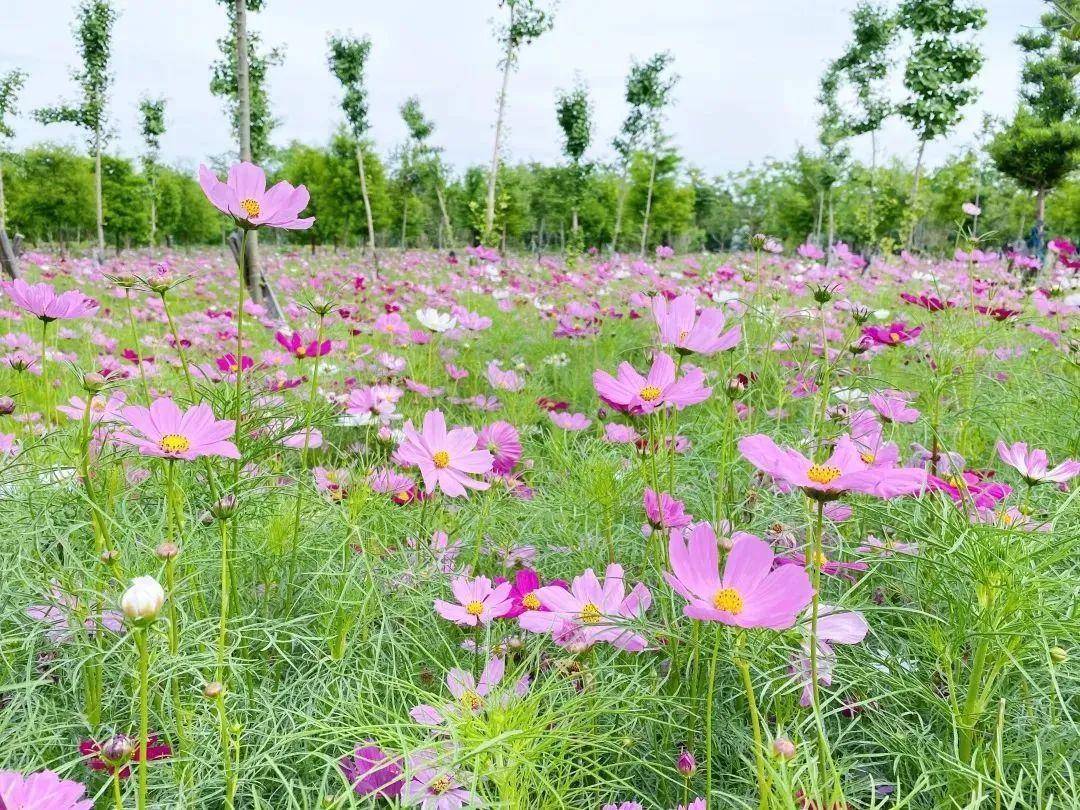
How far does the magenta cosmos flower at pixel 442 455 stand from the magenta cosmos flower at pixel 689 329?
332 millimetres

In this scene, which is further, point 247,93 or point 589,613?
point 247,93

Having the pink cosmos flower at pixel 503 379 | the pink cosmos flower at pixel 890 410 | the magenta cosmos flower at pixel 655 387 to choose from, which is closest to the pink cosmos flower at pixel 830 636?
the magenta cosmos flower at pixel 655 387

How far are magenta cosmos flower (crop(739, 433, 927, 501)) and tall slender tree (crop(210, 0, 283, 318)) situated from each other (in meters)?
1.01

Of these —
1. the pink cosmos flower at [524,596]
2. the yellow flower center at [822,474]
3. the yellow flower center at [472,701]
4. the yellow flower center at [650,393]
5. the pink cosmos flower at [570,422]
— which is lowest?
the yellow flower center at [472,701]

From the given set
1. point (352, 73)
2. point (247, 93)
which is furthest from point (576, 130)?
point (247, 93)

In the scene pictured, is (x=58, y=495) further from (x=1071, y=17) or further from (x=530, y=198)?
(x=530, y=198)

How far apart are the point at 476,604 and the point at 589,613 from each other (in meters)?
0.19

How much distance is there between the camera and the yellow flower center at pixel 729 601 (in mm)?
571

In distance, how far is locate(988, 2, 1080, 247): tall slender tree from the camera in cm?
1549

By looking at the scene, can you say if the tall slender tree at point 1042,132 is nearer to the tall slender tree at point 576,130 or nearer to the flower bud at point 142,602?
the tall slender tree at point 576,130

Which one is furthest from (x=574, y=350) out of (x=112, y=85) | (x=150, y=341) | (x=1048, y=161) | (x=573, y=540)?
(x=1048, y=161)

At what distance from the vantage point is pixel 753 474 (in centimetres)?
125

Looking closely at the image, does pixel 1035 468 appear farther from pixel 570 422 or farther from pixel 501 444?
pixel 570 422

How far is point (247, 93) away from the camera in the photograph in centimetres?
511
